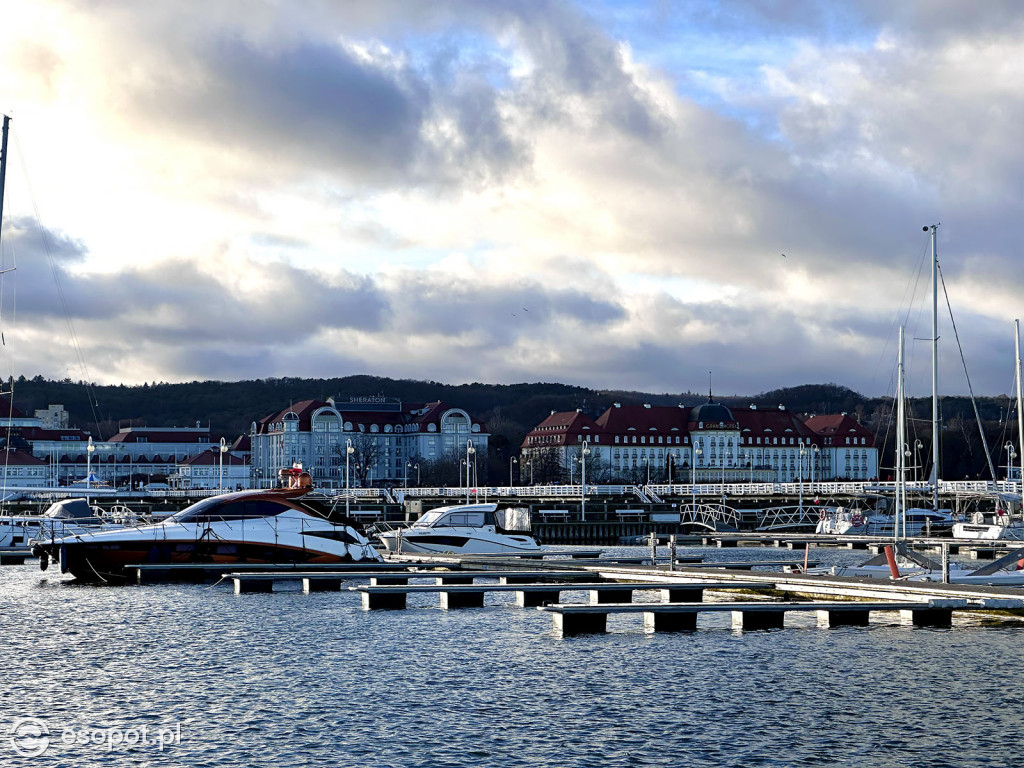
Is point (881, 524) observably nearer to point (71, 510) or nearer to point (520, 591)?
point (71, 510)

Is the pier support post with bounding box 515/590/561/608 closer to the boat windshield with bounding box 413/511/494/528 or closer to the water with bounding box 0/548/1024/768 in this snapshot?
the water with bounding box 0/548/1024/768

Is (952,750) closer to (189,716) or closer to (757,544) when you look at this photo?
(189,716)

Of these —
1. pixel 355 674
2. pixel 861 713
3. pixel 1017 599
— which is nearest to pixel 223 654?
pixel 355 674

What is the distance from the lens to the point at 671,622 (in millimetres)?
34094

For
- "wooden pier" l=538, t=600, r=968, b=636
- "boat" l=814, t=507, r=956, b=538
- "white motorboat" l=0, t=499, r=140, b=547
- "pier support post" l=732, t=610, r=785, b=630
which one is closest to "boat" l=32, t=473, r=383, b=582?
"white motorboat" l=0, t=499, r=140, b=547

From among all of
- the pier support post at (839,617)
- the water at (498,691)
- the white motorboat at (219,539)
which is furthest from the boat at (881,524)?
the water at (498,691)

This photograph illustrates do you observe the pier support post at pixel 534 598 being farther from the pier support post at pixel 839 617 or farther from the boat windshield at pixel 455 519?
Result: the boat windshield at pixel 455 519

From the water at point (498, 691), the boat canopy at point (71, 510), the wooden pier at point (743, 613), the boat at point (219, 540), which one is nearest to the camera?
the water at point (498, 691)

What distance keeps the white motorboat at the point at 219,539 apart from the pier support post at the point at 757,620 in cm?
1905

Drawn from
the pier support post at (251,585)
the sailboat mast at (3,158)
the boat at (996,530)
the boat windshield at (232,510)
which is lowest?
the pier support post at (251,585)

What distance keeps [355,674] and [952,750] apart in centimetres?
1227

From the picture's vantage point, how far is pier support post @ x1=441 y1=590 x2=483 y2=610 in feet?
130

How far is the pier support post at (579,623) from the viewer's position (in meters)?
33.0

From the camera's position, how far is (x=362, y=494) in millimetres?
122188
